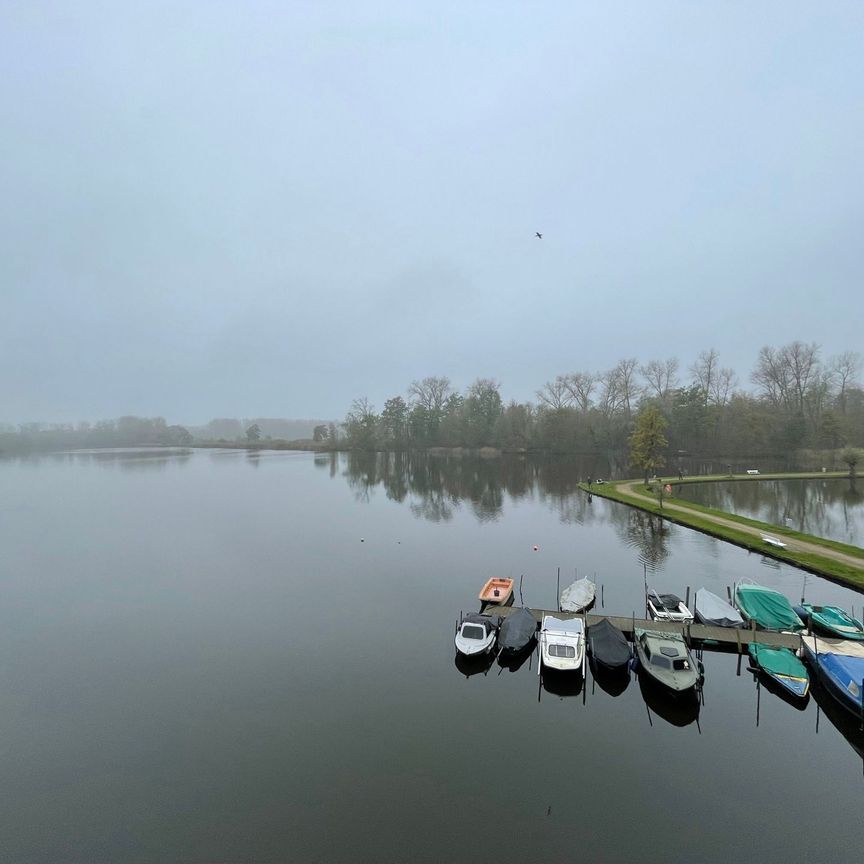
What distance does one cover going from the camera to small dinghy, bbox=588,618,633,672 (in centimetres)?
1703

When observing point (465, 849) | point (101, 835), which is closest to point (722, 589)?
point (465, 849)

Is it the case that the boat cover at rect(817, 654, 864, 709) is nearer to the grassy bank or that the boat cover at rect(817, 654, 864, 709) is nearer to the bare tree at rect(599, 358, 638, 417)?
the grassy bank

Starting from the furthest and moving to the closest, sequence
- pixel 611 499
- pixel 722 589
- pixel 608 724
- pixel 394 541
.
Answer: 1. pixel 611 499
2. pixel 394 541
3. pixel 722 589
4. pixel 608 724

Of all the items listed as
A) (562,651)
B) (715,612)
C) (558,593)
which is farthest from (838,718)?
(558,593)

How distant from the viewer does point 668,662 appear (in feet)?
53.0

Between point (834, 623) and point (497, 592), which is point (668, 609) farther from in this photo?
point (497, 592)

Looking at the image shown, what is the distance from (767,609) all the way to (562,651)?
373 inches

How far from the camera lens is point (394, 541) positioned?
37375 millimetres

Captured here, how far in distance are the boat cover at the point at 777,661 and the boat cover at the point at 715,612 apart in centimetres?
212

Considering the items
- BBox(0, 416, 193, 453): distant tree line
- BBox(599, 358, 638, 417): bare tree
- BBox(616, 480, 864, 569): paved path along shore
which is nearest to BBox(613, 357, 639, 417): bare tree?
BBox(599, 358, 638, 417): bare tree

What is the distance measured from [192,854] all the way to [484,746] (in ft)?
24.0

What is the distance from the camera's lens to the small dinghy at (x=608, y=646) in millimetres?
17031

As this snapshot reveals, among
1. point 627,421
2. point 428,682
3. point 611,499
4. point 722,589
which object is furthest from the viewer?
point 627,421

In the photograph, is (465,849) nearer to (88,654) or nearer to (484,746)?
(484,746)
